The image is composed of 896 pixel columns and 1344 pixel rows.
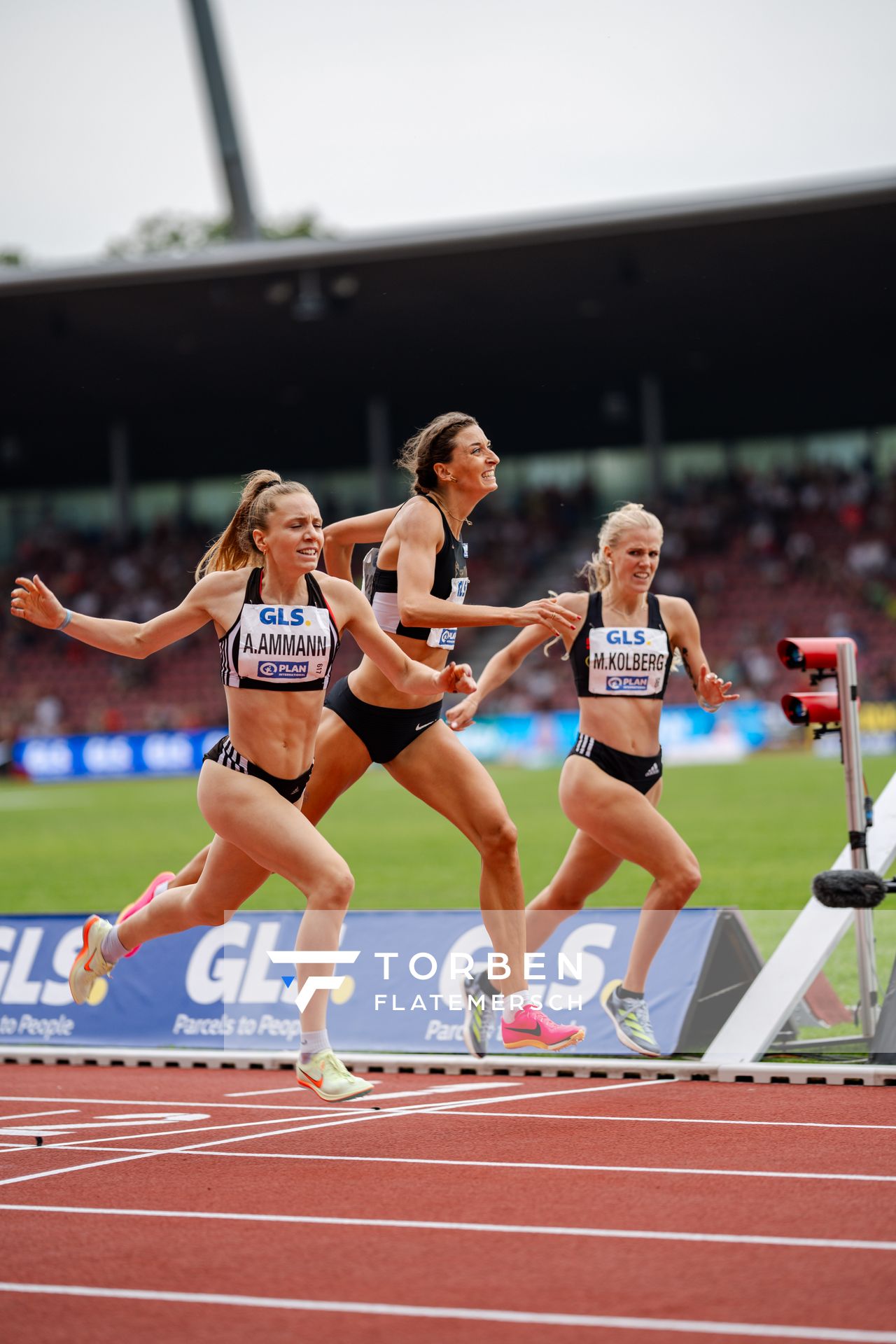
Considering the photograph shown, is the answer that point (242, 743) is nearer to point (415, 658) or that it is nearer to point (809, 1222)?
point (415, 658)

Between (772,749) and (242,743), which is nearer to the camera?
(242,743)

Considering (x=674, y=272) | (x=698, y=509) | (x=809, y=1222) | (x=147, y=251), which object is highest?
(x=147, y=251)

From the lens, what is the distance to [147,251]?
6600cm

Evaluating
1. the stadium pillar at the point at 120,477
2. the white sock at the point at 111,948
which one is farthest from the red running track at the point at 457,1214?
the stadium pillar at the point at 120,477

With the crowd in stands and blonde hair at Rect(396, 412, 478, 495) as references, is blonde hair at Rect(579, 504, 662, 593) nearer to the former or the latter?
blonde hair at Rect(396, 412, 478, 495)

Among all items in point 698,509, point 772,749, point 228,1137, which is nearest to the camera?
point 228,1137

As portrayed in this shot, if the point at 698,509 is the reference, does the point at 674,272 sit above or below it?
above

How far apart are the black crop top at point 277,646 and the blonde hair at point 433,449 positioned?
43.6 inches

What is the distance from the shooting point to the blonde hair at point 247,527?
251 inches

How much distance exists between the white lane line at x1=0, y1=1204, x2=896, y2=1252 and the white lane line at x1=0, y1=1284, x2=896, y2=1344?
70 centimetres

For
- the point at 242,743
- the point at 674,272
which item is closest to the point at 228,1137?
the point at 242,743

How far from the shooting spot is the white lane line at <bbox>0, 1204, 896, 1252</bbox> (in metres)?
4.25

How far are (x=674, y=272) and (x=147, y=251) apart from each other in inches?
1547

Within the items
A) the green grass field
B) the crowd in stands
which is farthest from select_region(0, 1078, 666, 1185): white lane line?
the crowd in stands
